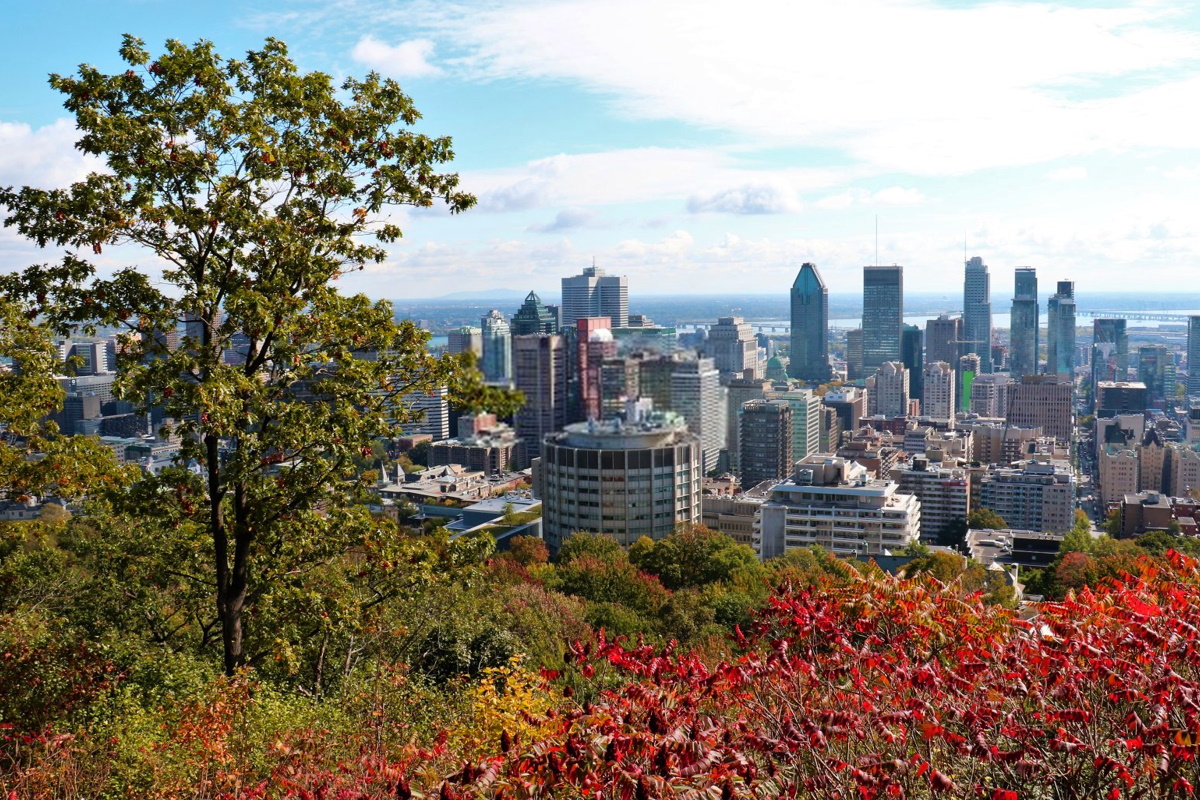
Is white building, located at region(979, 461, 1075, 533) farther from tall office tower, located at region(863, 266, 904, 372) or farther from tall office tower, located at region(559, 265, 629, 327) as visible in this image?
tall office tower, located at region(863, 266, 904, 372)

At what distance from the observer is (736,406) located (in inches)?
1996

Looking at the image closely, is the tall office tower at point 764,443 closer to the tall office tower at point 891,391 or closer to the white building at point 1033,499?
the white building at point 1033,499

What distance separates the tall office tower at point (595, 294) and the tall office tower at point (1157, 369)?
42888 mm

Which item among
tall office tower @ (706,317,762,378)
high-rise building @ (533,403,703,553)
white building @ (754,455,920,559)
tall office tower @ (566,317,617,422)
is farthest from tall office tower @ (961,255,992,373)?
high-rise building @ (533,403,703,553)

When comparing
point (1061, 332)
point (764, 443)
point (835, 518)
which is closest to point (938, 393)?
point (1061, 332)

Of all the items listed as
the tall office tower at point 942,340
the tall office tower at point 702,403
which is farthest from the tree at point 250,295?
the tall office tower at point 942,340

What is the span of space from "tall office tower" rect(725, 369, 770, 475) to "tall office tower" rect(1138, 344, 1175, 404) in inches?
1539

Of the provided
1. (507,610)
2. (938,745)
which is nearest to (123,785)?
(938,745)

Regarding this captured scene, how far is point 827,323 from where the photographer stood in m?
92.2

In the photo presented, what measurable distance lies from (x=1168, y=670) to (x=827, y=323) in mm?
91394

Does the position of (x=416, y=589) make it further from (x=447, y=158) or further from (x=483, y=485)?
(x=483, y=485)

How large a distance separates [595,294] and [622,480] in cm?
3905

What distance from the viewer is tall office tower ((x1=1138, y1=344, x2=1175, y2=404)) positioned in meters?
77.9

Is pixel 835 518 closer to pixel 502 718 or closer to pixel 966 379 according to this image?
pixel 502 718
